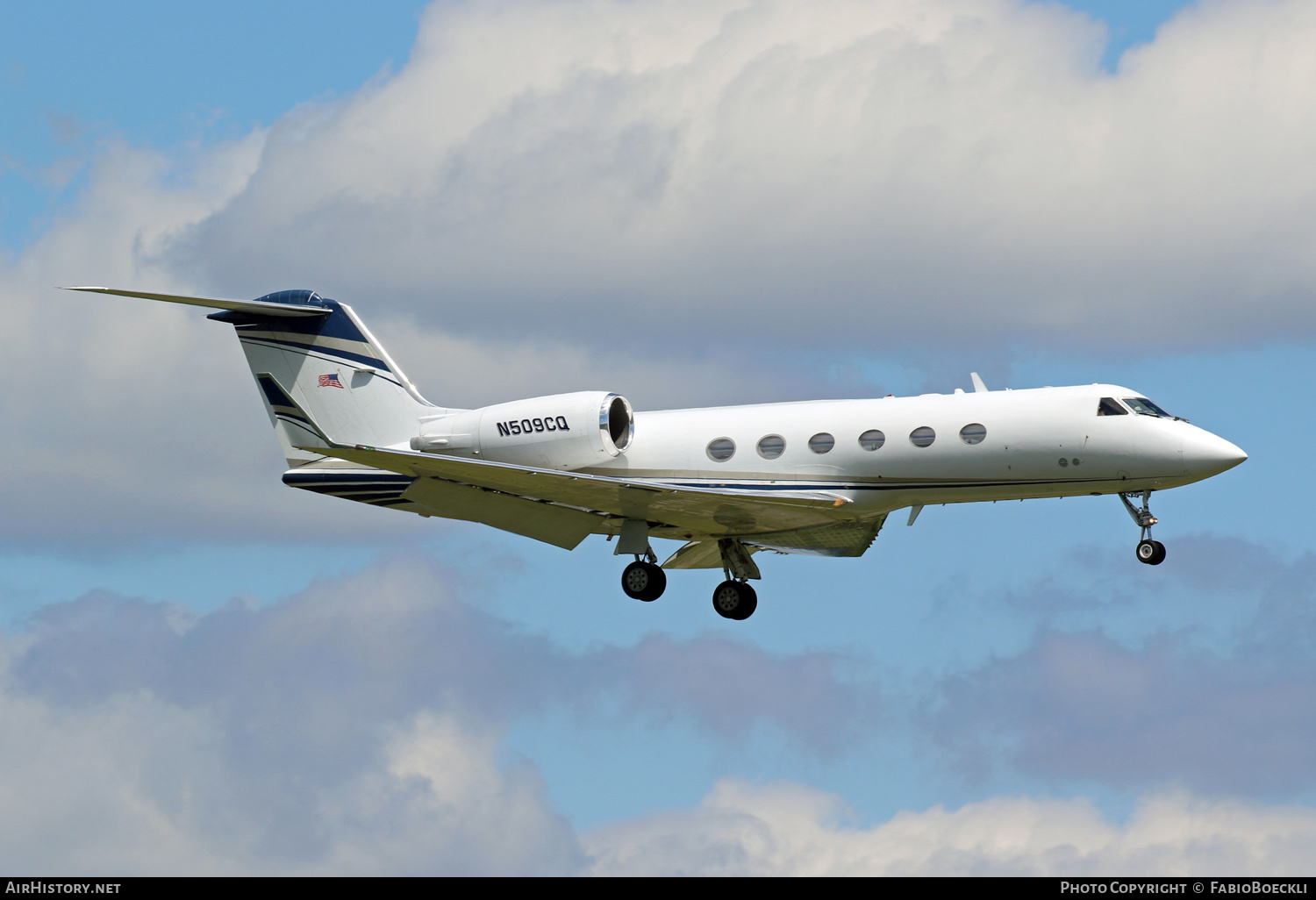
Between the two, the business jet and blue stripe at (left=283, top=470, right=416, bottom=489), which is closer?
the business jet

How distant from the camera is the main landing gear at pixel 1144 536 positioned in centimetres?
2612

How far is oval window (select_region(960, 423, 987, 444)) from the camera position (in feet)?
86.6

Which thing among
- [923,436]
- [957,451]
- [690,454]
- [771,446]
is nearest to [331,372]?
[690,454]

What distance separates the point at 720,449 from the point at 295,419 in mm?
8106

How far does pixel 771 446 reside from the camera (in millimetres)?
27922

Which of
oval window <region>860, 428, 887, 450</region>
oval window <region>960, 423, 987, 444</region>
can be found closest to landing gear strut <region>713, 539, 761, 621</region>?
oval window <region>860, 428, 887, 450</region>

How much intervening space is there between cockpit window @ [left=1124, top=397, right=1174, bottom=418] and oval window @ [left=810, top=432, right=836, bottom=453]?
15.5 feet

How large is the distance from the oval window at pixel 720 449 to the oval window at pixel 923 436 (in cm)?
317

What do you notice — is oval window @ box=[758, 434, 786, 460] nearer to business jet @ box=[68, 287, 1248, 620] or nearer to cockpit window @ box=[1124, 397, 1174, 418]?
business jet @ box=[68, 287, 1248, 620]

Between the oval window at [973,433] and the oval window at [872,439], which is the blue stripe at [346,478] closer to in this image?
the oval window at [872,439]
